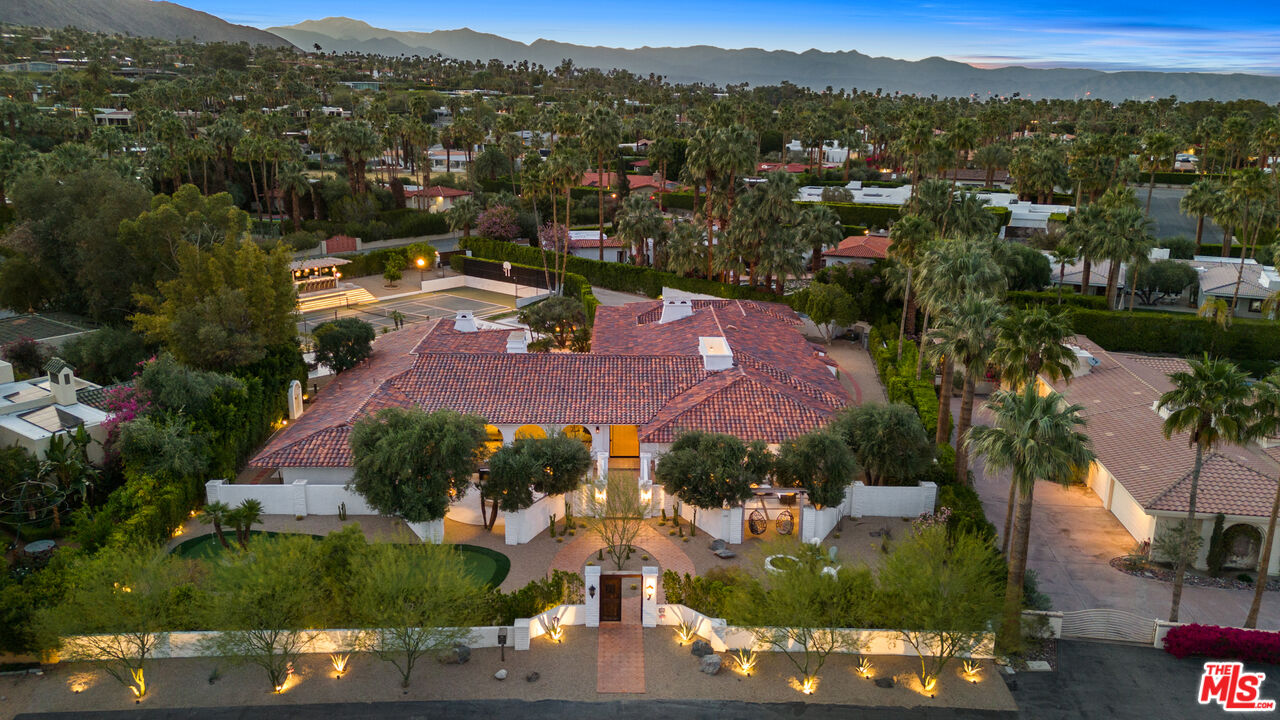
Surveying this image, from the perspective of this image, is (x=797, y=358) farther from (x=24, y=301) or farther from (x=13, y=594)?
(x=24, y=301)

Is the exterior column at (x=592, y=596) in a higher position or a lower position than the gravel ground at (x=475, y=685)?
higher

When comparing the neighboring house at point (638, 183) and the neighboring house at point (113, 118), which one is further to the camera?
the neighboring house at point (113, 118)

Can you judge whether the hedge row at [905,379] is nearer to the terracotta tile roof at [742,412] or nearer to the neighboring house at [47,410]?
the terracotta tile roof at [742,412]

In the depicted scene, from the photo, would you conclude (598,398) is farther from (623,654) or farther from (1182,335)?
(1182,335)

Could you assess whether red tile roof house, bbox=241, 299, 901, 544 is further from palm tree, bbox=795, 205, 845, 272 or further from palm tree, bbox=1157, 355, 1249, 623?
palm tree, bbox=795, 205, 845, 272

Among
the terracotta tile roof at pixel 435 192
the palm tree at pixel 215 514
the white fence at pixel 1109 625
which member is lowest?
the white fence at pixel 1109 625

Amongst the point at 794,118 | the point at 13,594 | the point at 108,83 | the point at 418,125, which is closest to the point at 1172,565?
the point at 13,594

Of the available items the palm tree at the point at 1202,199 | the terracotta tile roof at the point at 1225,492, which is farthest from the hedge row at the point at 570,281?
the palm tree at the point at 1202,199
